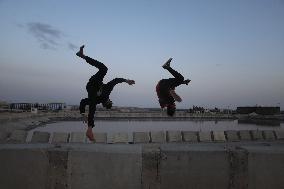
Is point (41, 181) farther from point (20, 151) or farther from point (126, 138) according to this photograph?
point (126, 138)

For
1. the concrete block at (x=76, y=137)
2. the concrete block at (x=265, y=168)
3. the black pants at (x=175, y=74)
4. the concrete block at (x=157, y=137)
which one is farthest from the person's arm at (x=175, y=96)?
the concrete block at (x=76, y=137)

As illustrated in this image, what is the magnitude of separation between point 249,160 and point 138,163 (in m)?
1.74

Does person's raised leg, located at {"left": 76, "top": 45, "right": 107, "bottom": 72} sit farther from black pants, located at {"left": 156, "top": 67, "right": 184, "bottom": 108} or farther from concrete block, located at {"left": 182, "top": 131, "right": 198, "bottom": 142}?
concrete block, located at {"left": 182, "top": 131, "right": 198, "bottom": 142}

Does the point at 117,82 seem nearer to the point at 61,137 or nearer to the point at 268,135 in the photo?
the point at 61,137

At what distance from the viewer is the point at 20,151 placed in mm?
5520

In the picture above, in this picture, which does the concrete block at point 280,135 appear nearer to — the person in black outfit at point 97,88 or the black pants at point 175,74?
the black pants at point 175,74

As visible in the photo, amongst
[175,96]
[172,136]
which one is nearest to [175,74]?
[175,96]

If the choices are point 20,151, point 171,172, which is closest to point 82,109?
point 20,151

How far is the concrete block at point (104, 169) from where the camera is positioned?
17.6 ft

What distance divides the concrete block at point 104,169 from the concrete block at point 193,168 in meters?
0.41

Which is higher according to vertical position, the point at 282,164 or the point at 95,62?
the point at 95,62

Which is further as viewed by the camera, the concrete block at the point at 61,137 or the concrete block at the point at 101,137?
the concrete block at the point at 61,137

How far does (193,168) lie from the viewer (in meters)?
5.44

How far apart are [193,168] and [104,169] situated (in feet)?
4.43
